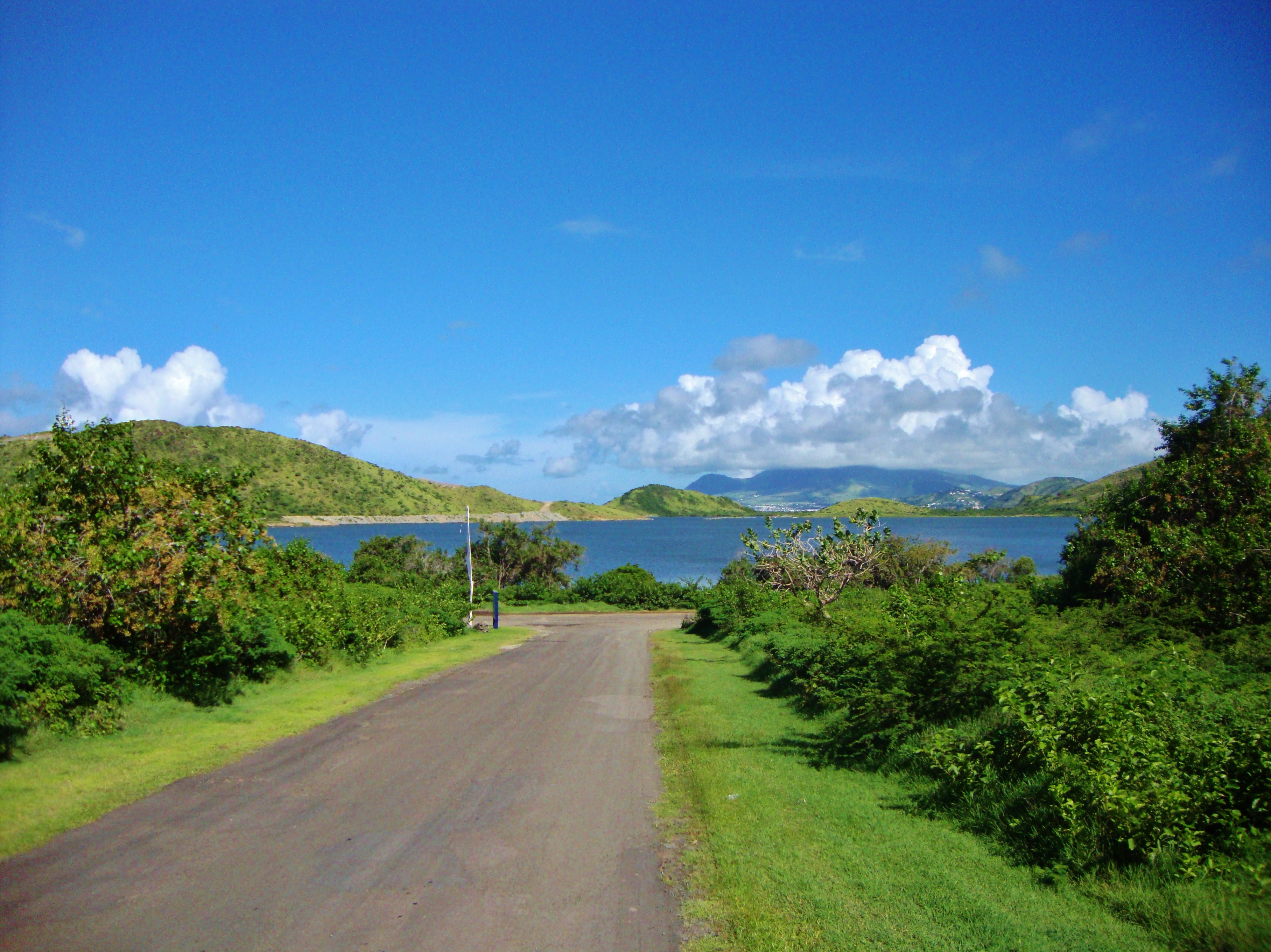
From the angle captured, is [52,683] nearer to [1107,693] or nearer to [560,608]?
[1107,693]

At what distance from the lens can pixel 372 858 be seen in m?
6.59

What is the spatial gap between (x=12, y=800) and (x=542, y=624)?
113 ft

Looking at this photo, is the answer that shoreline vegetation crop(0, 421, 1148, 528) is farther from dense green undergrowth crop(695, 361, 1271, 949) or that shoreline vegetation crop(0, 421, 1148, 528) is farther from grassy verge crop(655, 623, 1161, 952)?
grassy verge crop(655, 623, 1161, 952)

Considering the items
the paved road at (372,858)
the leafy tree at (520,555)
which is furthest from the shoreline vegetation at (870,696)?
the leafy tree at (520,555)

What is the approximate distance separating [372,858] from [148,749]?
537 cm

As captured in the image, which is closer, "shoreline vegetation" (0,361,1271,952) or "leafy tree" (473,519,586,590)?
"shoreline vegetation" (0,361,1271,952)

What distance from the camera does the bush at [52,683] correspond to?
29.6 feet

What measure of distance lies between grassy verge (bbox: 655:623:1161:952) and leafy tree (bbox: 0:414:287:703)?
27.4ft

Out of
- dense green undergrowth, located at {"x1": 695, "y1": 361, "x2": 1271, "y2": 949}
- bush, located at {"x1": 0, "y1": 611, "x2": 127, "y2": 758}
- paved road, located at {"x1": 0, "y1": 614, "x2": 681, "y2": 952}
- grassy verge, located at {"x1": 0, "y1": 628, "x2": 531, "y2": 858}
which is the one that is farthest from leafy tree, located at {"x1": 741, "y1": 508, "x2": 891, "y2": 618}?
bush, located at {"x1": 0, "y1": 611, "x2": 127, "y2": 758}

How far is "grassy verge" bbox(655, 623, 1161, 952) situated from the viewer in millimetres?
5113

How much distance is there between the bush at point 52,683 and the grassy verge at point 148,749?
0.23 meters

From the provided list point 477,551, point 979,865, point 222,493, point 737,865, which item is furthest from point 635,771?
point 477,551

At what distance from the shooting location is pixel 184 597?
496 inches

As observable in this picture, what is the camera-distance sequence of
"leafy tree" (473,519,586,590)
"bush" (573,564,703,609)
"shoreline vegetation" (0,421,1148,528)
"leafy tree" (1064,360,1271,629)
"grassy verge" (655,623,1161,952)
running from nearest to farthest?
"grassy verge" (655,623,1161,952) → "leafy tree" (1064,360,1271,629) → "bush" (573,564,703,609) → "leafy tree" (473,519,586,590) → "shoreline vegetation" (0,421,1148,528)
